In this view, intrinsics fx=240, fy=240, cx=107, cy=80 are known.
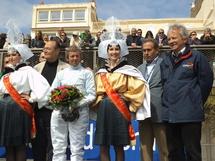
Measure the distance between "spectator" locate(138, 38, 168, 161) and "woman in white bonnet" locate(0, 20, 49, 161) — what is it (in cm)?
150

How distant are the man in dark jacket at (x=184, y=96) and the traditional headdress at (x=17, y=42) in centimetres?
218

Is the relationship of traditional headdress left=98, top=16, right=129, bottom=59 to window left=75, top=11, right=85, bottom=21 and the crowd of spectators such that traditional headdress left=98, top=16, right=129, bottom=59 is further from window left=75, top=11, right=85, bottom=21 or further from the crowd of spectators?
window left=75, top=11, right=85, bottom=21

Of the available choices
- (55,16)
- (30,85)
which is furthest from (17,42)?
(55,16)

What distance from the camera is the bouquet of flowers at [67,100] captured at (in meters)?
3.00

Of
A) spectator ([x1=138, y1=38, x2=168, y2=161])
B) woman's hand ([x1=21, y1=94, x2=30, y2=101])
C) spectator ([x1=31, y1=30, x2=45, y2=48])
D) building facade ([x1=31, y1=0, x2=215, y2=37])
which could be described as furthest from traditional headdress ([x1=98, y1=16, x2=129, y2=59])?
building facade ([x1=31, y1=0, x2=215, y2=37])

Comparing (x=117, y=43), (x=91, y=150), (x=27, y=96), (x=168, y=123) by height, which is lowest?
(x=91, y=150)

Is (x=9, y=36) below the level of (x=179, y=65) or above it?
Result: above

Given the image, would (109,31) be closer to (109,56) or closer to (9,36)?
(109,56)

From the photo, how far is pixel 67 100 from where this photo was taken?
3029 mm

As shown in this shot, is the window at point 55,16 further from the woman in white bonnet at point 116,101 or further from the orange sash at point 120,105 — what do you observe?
the orange sash at point 120,105

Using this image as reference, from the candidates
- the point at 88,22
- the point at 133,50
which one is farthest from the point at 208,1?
the point at 133,50

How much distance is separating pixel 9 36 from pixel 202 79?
3.00m

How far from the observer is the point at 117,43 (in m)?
3.48

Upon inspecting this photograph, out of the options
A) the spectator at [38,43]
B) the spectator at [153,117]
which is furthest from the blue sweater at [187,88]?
the spectator at [38,43]
